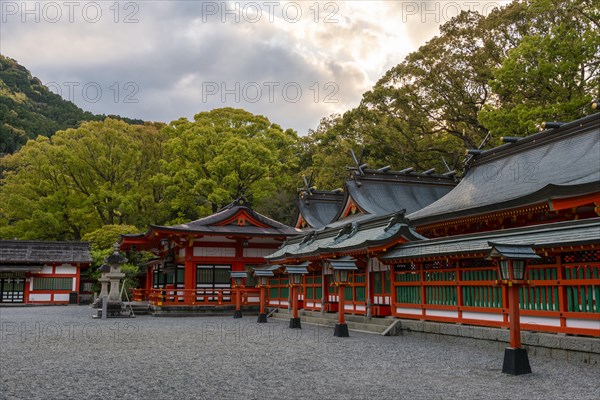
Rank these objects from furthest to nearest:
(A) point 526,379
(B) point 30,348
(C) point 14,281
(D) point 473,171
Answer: (C) point 14,281 < (D) point 473,171 < (B) point 30,348 < (A) point 526,379

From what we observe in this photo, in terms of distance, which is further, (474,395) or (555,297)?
(555,297)

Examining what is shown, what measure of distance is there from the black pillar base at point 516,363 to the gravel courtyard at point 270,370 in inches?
6.9

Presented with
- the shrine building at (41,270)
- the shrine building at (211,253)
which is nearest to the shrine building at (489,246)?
the shrine building at (211,253)

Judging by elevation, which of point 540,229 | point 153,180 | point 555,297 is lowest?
point 555,297

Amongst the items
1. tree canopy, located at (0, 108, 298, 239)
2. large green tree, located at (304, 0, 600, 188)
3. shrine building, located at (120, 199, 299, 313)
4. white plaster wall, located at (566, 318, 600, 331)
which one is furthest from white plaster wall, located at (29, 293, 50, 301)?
white plaster wall, located at (566, 318, 600, 331)

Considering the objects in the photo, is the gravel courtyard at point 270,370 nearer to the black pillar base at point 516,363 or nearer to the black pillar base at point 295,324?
the black pillar base at point 516,363

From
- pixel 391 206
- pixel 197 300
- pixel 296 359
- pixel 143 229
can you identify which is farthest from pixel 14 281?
pixel 296 359

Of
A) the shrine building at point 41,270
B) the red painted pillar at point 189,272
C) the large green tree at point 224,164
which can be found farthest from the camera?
the large green tree at point 224,164

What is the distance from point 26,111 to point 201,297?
5417 cm

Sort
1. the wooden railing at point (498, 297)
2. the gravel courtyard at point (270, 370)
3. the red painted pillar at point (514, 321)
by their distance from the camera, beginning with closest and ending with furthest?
→ the gravel courtyard at point (270, 370), the red painted pillar at point (514, 321), the wooden railing at point (498, 297)

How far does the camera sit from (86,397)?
293 inches

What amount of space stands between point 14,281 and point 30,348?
95.4ft

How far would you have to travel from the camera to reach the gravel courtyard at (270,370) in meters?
7.76

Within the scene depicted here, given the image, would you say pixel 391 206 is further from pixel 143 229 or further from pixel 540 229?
pixel 143 229
